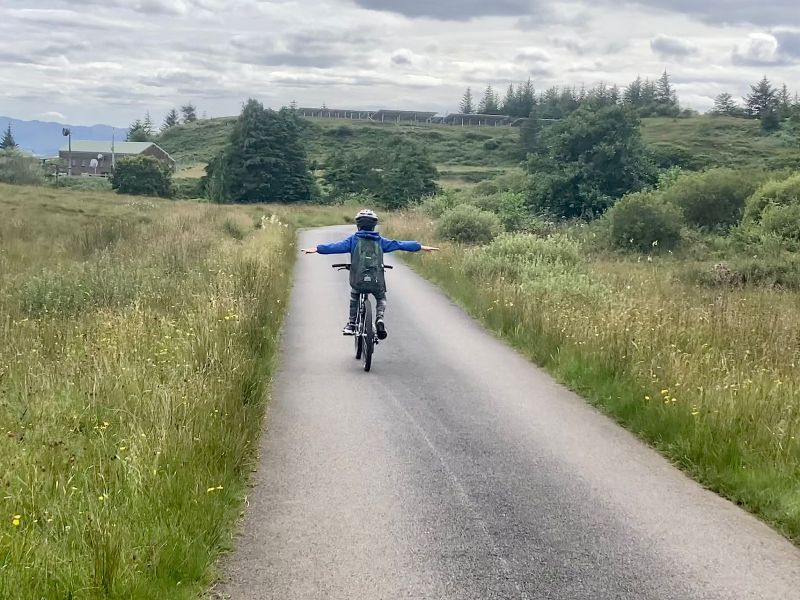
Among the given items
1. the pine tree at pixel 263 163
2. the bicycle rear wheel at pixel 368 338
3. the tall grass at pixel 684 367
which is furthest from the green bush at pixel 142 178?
the bicycle rear wheel at pixel 368 338

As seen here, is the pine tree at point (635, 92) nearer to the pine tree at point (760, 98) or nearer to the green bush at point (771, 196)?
the pine tree at point (760, 98)

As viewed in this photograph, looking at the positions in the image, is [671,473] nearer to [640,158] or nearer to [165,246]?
[165,246]

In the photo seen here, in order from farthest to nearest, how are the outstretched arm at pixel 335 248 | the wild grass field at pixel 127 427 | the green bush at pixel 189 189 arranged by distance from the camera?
the green bush at pixel 189 189 → the outstretched arm at pixel 335 248 → the wild grass field at pixel 127 427

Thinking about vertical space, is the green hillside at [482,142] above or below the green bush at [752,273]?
above

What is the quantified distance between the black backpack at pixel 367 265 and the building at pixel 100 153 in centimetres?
13481

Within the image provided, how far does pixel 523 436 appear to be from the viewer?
24.5ft

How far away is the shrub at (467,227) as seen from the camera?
1160 inches

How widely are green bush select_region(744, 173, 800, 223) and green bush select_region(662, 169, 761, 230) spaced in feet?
8.02

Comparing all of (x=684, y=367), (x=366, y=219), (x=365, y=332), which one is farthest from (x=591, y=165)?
(x=684, y=367)

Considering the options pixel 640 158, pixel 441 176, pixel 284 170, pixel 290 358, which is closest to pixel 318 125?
pixel 441 176

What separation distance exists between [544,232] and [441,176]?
2745 inches

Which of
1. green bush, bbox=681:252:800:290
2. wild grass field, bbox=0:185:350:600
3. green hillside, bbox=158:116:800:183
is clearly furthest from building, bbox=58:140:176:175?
wild grass field, bbox=0:185:350:600

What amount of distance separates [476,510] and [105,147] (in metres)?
155

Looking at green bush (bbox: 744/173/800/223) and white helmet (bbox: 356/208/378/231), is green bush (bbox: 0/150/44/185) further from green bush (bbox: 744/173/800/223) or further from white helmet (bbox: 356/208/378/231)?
white helmet (bbox: 356/208/378/231)
